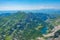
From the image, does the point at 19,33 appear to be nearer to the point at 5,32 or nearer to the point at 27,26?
the point at 5,32

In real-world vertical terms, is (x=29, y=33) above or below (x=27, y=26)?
below

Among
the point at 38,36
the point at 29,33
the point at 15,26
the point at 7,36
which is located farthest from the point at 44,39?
the point at 15,26

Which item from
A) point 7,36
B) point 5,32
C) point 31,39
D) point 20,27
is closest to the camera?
point 31,39

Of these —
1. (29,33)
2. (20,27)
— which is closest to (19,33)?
(29,33)

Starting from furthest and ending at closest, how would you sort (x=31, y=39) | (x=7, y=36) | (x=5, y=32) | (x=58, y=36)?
1. (x=5, y=32)
2. (x=7, y=36)
3. (x=31, y=39)
4. (x=58, y=36)

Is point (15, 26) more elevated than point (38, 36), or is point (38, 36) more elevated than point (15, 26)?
point (15, 26)

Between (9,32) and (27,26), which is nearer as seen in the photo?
(9,32)

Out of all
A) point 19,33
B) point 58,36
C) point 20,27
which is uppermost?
point 20,27

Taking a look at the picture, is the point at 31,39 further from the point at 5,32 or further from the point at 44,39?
the point at 5,32

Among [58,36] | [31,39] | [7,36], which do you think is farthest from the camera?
[7,36]
